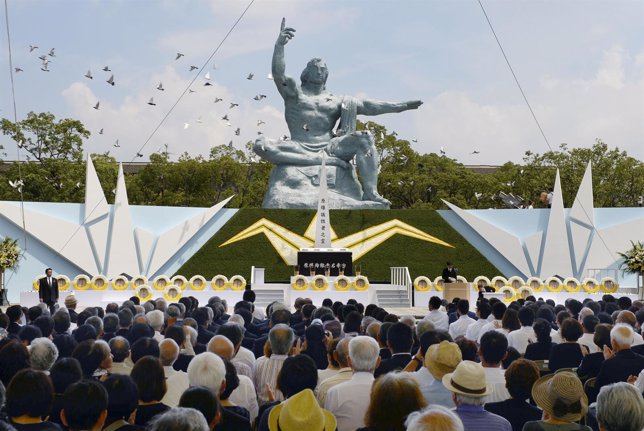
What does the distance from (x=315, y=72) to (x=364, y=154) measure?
17.4 ft

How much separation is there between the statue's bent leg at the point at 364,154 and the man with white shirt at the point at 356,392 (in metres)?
35.5

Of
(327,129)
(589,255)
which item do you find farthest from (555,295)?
(327,129)

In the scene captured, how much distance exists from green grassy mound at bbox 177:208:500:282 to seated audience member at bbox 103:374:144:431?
3087 centimetres

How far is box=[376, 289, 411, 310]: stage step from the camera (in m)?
31.1

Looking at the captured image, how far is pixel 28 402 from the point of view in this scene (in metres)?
5.07

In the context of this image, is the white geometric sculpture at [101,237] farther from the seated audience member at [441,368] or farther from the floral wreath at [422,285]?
the seated audience member at [441,368]

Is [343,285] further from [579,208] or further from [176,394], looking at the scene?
[176,394]

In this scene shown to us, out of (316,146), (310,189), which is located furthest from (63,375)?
(316,146)

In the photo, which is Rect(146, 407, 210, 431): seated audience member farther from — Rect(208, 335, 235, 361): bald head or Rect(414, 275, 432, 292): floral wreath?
Rect(414, 275, 432, 292): floral wreath

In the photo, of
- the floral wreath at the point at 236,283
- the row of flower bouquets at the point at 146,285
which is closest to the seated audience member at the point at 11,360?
the row of flower bouquets at the point at 146,285

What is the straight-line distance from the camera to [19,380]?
17.0 feet

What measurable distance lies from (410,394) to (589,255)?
3367 centimetres

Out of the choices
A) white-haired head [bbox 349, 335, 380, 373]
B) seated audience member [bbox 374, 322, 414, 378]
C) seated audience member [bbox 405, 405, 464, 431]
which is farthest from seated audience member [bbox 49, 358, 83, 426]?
seated audience member [bbox 405, 405, 464, 431]

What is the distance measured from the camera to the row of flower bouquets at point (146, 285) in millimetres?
29406
